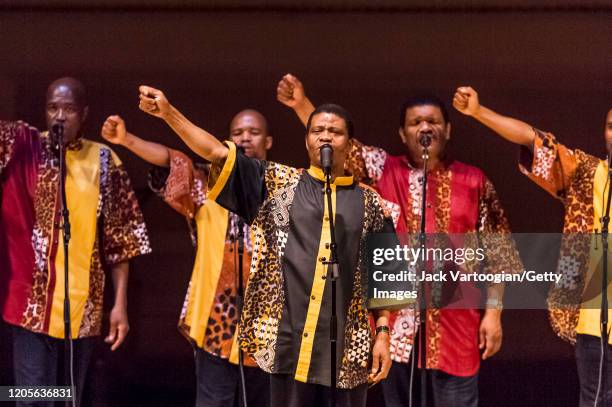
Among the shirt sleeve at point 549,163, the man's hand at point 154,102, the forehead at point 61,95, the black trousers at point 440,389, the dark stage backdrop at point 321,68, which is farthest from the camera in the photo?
the dark stage backdrop at point 321,68

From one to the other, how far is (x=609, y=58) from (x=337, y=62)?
162 centimetres

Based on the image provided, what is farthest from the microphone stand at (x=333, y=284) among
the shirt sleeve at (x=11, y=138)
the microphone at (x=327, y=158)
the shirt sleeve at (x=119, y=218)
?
the shirt sleeve at (x=11, y=138)

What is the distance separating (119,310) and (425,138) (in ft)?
6.18

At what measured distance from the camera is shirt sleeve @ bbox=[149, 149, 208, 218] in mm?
4672

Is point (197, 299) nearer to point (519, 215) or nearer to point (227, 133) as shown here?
point (227, 133)

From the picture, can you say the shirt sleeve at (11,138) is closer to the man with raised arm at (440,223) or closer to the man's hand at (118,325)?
the man's hand at (118,325)

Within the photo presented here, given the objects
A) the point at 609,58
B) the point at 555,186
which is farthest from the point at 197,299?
the point at 609,58

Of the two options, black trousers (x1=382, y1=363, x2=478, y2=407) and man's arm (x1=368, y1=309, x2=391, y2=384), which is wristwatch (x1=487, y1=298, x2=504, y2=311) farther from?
man's arm (x1=368, y1=309, x2=391, y2=384)

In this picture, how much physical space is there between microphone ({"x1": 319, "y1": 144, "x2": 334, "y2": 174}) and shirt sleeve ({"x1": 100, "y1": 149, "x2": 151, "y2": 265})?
172cm

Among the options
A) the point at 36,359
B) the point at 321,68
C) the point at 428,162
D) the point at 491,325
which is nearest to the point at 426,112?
the point at 428,162

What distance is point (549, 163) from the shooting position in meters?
4.54

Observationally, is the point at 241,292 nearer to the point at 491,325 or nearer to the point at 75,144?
the point at 75,144

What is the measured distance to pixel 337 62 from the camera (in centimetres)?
531

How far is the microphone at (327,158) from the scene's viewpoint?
345 centimetres
